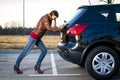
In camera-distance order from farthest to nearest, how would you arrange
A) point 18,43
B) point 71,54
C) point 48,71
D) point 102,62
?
point 18,43 → point 48,71 → point 71,54 → point 102,62

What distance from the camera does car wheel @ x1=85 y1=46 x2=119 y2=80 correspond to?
31.8ft

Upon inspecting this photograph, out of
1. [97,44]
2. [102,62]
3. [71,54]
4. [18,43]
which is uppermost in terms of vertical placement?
[97,44]

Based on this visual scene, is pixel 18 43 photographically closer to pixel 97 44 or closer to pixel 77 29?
pixel 77 29

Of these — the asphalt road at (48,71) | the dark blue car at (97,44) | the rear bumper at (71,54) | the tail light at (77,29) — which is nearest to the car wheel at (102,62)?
the dark blue car at (97,44)

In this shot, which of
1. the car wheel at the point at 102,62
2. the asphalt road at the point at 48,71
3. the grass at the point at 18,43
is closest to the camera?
the car wheel at the point at 102,62

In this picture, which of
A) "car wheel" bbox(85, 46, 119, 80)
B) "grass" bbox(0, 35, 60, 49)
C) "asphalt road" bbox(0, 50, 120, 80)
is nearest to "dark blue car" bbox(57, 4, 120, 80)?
"car wheel" bbox(85, 46, 119, 80)

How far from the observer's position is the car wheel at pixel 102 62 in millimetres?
9688

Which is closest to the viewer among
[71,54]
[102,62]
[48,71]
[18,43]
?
[102,62]

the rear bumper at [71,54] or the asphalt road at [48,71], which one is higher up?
A: the rear bumper at [71,54]

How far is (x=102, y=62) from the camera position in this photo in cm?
971

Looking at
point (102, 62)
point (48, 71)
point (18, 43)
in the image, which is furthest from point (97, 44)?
point (18, 43)

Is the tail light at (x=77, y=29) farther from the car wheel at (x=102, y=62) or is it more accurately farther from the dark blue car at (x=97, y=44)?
the car wheel at (x=102, y=62)

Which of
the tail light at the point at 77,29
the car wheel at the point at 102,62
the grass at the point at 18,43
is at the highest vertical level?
the tail light at the point at 77,29

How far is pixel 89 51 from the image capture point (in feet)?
32.1
